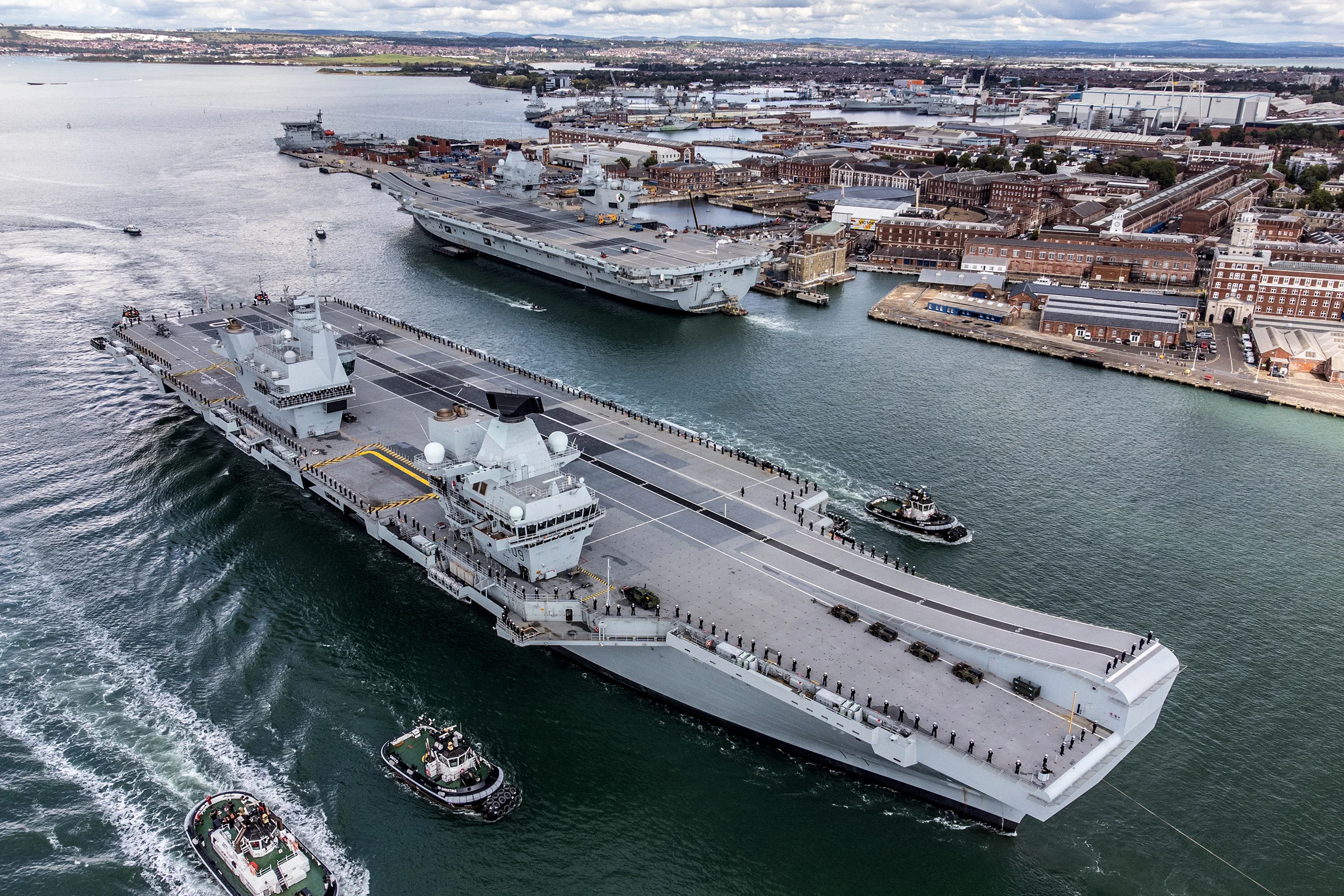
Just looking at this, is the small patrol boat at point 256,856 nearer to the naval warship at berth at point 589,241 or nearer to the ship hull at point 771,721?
the ship hull at point 771,721

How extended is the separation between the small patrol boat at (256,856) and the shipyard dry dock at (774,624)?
32.4ft

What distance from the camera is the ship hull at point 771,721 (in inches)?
1141

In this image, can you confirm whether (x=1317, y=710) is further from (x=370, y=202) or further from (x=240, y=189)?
(x=240, y=189)

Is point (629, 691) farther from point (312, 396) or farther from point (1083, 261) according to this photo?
point (1083, 261)

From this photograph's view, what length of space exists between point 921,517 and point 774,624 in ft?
50.8

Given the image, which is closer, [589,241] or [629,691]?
[629,691]

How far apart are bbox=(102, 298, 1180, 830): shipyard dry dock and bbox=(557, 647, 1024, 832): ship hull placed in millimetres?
80

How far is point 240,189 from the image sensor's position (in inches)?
5438

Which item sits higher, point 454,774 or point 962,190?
point 962,190

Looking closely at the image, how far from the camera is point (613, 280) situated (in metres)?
86.7

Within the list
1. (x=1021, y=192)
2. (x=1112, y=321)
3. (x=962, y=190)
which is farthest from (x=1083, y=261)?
(x=962, y=190)

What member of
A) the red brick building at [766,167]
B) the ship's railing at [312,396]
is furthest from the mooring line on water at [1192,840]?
the red brick building at [766,167]

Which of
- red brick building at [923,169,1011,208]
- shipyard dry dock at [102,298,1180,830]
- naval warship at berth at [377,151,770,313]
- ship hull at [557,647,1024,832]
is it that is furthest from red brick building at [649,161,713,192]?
ship hull at [557,647,1024,832]

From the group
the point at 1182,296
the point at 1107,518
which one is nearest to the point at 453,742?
the point at 1107,518
